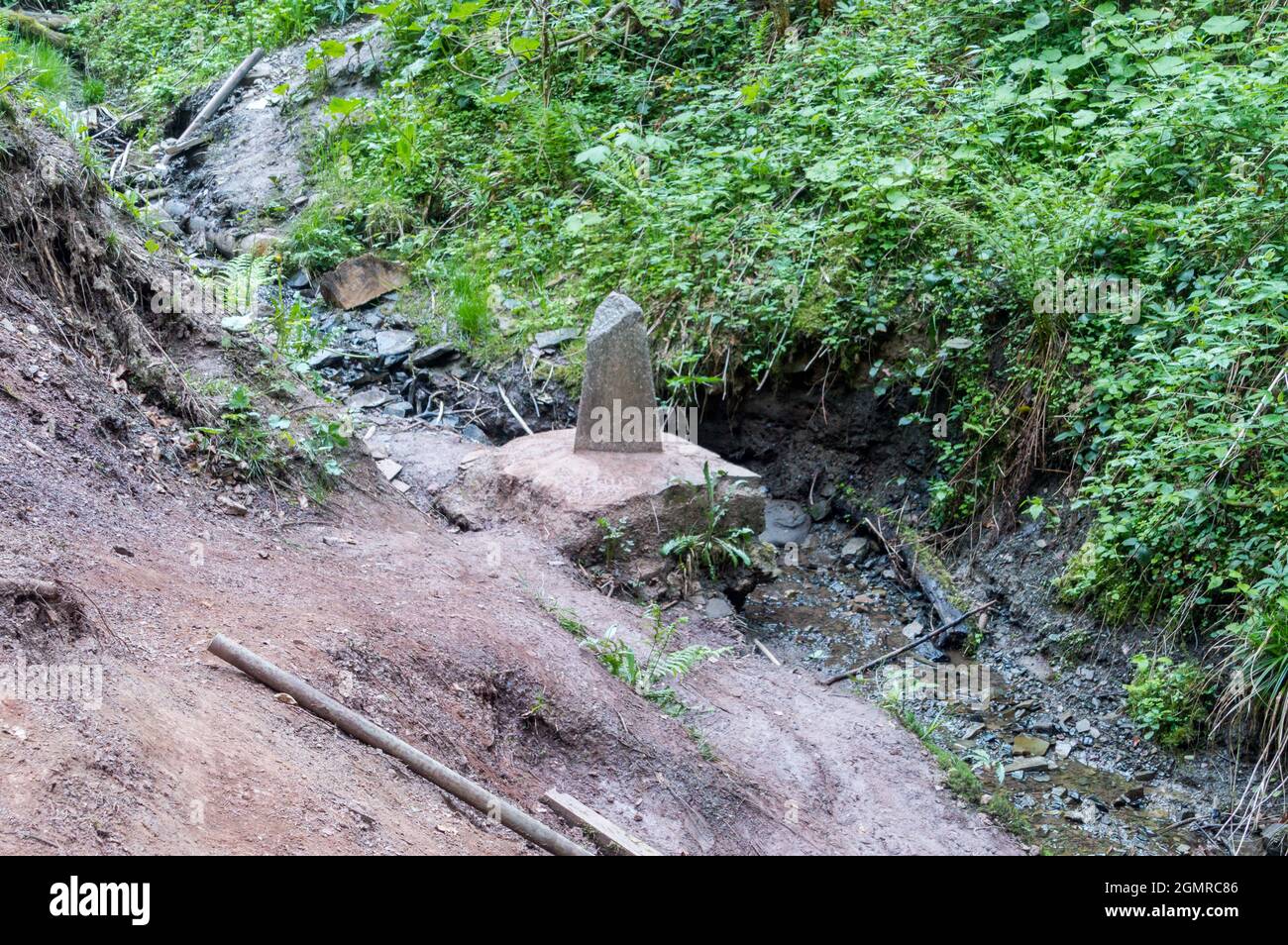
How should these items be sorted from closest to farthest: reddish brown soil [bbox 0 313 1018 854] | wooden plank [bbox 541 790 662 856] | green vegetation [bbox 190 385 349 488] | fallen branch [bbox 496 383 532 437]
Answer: reddish brown soil [bbox 0 313 1018 854] < wooden plank [bbox 541 790 662 856] < green vegetation [bbox 190 385 349 488] < fallen branch [bbox 496 383 532 437]

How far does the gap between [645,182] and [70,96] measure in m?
9.06

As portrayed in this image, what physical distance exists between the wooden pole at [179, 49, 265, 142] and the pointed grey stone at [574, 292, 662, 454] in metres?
8.50

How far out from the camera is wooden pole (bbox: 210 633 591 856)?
157 inches

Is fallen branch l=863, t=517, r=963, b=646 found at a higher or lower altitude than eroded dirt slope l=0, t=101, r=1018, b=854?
lower

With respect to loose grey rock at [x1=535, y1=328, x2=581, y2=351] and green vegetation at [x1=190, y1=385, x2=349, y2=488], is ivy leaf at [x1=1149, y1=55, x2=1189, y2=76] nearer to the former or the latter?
loose grey rock at [x1=535, y1=328, x2=581, y2=351]

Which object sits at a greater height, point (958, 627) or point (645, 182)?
point (645, 182)

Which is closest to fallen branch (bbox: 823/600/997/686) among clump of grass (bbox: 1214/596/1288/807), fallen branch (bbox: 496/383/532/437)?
clump of grass (bbox: 1214/596/1288/807)

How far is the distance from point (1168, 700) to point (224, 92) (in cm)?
1279

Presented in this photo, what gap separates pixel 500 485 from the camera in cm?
786

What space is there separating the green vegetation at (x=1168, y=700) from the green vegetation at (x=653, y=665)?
7.75ft

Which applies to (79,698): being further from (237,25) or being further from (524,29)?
(237,25)

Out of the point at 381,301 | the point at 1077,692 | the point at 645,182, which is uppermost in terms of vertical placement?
the point at 645,182

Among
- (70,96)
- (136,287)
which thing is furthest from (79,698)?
(70,96)

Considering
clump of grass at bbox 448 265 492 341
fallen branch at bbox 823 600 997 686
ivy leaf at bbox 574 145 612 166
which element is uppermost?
ivy leaf at bbox 574 145 612 166
